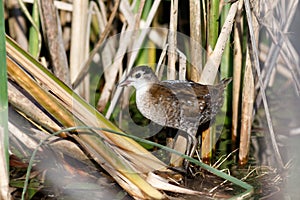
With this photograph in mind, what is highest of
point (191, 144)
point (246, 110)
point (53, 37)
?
point (53, 37)

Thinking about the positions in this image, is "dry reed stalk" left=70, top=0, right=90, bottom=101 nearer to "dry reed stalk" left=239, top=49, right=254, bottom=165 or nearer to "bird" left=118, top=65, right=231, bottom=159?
"bird" left=118, top=65, right=231, bottom=159

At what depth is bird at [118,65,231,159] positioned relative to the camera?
2631 mm

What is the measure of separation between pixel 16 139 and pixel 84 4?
2.55 ft

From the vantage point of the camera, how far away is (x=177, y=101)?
266 centimetres

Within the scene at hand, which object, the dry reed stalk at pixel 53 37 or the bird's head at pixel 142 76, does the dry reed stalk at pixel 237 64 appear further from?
the dry reed stalk at pixel 53 37

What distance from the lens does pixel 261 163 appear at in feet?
9.69

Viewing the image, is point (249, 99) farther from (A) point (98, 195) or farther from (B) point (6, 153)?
(B) point (6, 153)

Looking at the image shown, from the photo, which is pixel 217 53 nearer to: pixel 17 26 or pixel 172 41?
pixel 172 41

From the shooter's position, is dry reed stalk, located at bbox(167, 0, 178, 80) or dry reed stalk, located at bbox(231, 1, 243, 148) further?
dry reed stalk, located at bbox(231, 1, 243, 148)

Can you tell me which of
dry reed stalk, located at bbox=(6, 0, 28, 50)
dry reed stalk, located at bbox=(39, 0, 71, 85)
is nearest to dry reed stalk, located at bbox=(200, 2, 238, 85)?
dry reed stalk, located at bbox=(39, 0, 71, 85)

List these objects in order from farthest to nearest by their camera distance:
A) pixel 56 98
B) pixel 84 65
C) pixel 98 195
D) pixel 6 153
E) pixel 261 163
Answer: pixel 84 65
pixel 261 163
pixel 98 195
pixel 56 98
pixel 6 153

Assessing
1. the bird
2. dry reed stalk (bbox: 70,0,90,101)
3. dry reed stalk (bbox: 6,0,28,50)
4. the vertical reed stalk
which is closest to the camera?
the vertical reed stalk

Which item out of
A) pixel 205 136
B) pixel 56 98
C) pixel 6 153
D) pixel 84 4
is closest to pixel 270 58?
pixel 205 136

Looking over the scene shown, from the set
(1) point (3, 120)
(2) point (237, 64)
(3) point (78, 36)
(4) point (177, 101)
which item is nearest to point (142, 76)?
(4) point (177, 101)
